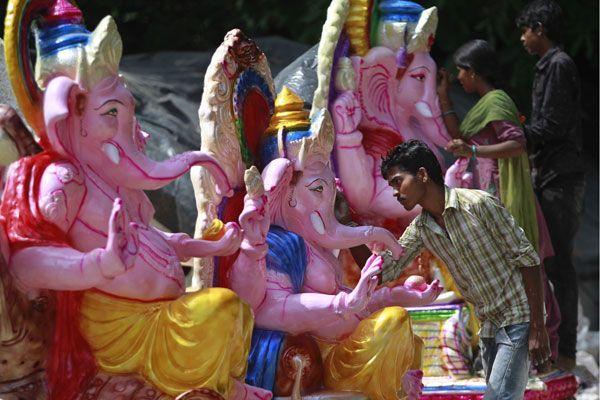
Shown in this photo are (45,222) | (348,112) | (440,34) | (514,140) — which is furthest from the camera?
(440,34)

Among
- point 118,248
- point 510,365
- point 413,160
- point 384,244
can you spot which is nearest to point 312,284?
point 384,244

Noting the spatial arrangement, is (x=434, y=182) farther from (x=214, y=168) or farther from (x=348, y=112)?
(x=348, y=112)

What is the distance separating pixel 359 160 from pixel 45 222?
1.87 meters

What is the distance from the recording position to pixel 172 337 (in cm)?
370

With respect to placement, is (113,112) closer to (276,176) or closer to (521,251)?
(276,176)

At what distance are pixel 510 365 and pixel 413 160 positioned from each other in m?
0.73

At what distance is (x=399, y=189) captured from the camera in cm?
416

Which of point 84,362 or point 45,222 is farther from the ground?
point 45,222

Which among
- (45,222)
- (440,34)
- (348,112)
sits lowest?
(440,34)

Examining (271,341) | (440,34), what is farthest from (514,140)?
(440,34)

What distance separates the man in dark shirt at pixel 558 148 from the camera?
6.00 metres

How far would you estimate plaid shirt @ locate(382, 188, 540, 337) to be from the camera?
161 inches

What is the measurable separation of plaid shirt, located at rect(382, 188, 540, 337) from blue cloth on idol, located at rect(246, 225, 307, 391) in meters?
0.49

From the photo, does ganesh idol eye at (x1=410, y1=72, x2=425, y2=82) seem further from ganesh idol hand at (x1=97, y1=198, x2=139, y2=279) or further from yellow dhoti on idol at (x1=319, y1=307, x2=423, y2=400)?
ganesh idol hand at (x1=97, y1=198, x2=139, y2=279)
